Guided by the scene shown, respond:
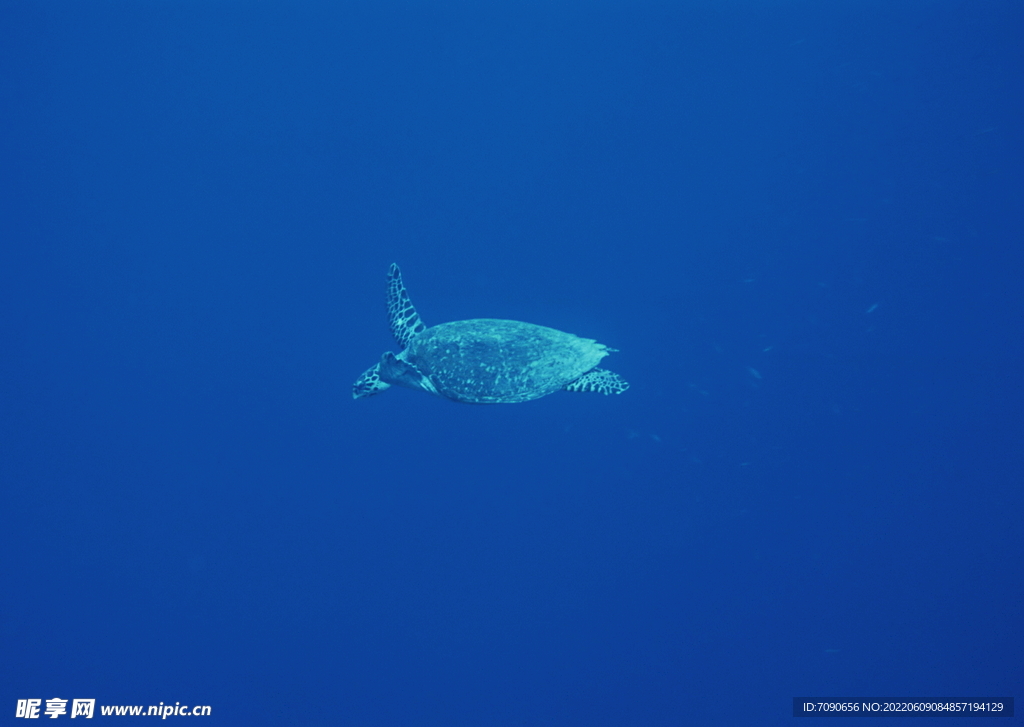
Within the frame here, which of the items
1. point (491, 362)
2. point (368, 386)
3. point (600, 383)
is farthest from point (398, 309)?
point (600, 383)

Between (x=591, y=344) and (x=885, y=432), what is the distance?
13.5ft

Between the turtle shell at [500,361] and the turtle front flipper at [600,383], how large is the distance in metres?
0.43

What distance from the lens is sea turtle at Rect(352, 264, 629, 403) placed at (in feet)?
13.9

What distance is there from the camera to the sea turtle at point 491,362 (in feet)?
13.9

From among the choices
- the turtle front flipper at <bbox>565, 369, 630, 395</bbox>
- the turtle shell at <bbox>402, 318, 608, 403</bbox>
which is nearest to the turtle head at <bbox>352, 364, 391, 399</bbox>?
the turtle shell at <bbox>402, 318, 608, 403</bbox>

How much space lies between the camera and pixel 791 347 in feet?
19.3

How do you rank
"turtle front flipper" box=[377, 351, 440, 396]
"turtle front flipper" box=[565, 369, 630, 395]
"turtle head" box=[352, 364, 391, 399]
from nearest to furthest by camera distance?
1. "turtle front flipper" box=[377, 351, 440, 396]
2. "turtle front flipper" box=[565, 369, 630, 395]
3. "turtle head" box=[352, 364, 391, 399]

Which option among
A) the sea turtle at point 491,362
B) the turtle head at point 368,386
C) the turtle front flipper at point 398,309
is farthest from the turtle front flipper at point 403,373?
the turtle front flipper at point 398,309

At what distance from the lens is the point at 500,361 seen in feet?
Answer: 13.9

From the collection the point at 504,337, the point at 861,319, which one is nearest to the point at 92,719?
the point at 504,337

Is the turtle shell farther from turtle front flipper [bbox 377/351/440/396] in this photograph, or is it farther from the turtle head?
the turtle head

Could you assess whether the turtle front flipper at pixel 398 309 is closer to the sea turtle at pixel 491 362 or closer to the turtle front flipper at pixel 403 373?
the sea turtle at pixel 491 362

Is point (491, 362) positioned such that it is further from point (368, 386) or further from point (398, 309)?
point (398, 309)

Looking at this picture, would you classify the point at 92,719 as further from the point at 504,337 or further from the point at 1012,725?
the point at 1012,725
